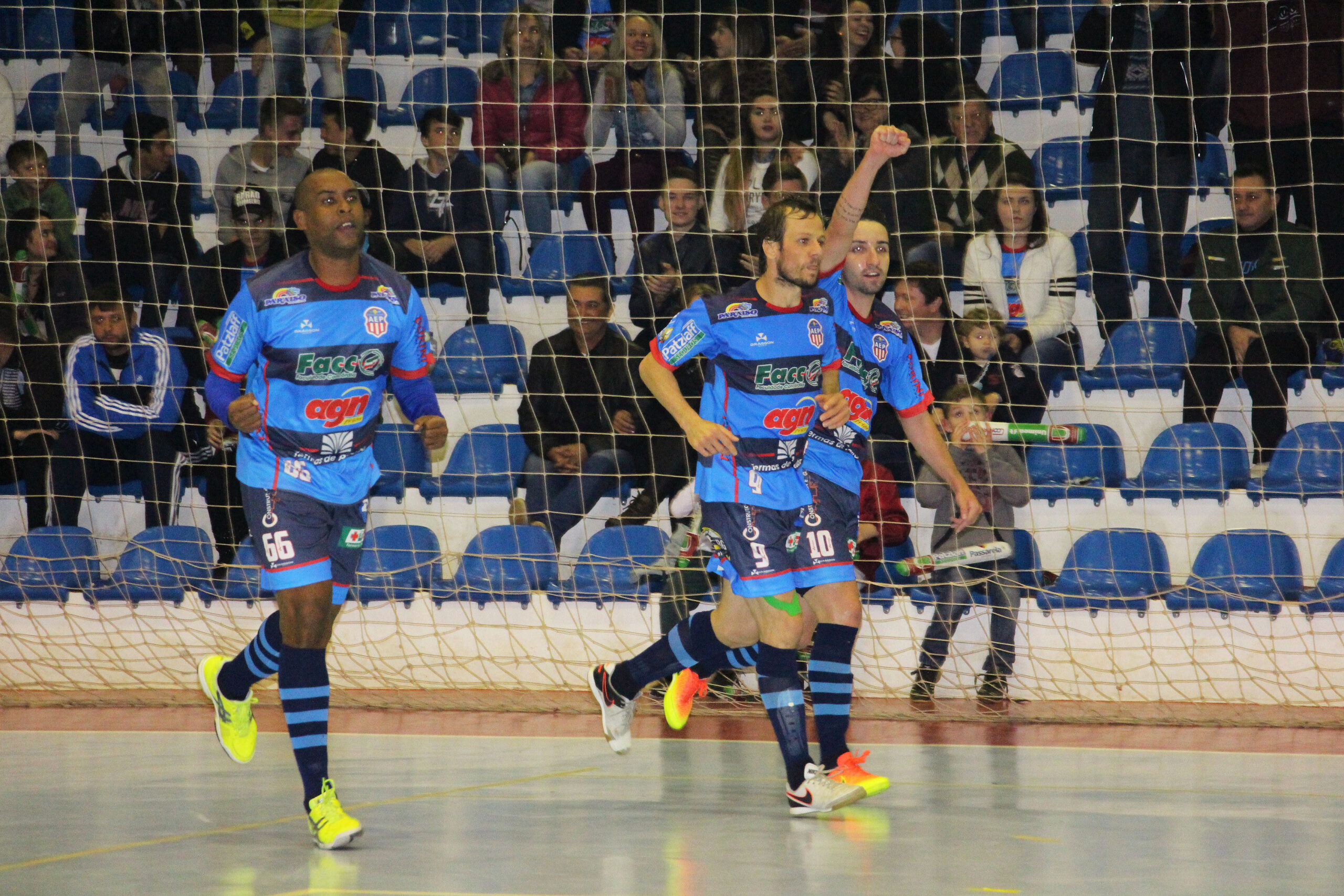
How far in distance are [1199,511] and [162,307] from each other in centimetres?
705

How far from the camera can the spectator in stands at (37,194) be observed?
10.0 meters

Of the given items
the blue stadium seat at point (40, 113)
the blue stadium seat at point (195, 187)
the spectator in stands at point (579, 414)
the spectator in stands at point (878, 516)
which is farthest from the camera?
the blue stadium seat at point (40, 113)

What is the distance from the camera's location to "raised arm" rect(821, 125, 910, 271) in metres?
4.63

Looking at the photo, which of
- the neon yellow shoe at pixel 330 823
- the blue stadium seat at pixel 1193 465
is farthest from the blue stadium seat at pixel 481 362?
the neon yellow shoe at pixel 330 823

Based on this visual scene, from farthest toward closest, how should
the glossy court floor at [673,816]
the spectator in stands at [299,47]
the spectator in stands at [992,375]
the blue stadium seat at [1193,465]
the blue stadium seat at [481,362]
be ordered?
the spectator in stands at [299,47] → the blue stadium seat at [481,362] → the spectator in stands at [992,375] → the blue stadium seat at [1193,465] → the glossy court floor at [673,816]

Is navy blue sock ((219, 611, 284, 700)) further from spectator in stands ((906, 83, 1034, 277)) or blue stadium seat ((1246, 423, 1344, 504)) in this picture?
blue stadium seat ((1246, 423, 1344, 504))

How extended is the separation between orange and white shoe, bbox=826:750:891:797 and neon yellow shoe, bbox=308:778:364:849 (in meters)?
1.53

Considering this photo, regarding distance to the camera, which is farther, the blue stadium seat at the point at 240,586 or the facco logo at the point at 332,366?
the blue stadium seat at the point at 240,586

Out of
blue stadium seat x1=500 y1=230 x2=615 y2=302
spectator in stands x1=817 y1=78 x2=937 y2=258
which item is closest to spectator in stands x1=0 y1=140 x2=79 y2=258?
blue stadium seat x1=500 y1=230 x2=615 y2=302

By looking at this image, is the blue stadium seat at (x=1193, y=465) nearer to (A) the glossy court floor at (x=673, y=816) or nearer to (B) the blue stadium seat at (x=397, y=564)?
(A) the glossy court floor at (x=673, y=816)

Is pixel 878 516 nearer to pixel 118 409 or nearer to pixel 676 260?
pixel 676 260

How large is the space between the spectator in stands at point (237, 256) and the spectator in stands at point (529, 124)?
151cm

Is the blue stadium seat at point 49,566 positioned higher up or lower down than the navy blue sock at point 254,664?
lower down

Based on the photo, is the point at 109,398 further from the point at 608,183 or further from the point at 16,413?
the point at 608,183
